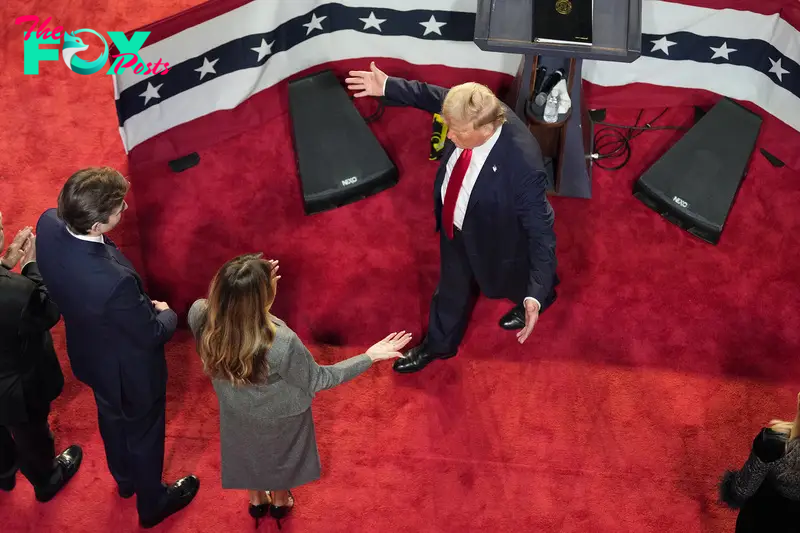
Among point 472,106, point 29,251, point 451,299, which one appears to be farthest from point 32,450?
point 472,106

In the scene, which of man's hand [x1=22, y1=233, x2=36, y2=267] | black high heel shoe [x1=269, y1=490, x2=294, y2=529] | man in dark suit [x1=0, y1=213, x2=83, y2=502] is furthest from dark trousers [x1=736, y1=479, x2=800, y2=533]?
man's hand [x1=22, y1=233, x2=36, y2=267]

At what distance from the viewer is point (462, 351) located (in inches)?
171

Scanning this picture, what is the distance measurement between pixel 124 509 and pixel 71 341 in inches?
41.4

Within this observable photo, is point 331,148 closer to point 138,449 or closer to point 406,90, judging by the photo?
point 406,90

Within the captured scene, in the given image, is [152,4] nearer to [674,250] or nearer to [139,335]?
[139,335]

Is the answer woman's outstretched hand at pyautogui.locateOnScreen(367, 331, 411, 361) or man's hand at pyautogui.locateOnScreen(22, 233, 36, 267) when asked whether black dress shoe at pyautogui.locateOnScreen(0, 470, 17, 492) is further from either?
woman's outstretched hand at pyautogui.locateOnScreen(367, 331, 411, 361)

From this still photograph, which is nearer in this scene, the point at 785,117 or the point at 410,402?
the point at 410,402

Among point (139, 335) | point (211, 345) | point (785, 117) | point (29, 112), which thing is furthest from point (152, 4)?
point (785, 117)

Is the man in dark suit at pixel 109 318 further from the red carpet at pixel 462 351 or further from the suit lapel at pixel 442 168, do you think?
the suit lapel at pixel 442 168

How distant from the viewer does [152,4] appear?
5.68m

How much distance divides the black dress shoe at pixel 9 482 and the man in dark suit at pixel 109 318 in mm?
487

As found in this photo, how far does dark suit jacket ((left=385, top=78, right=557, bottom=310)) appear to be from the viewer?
3.35m

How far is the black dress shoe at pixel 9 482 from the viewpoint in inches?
149

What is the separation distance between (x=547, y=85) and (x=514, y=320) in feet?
4.05
